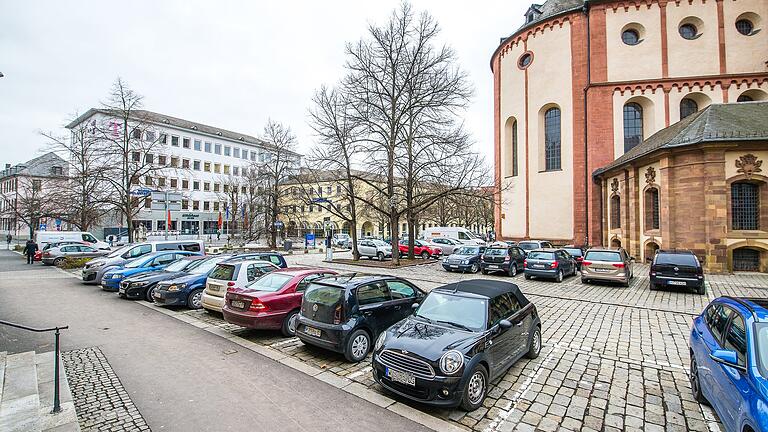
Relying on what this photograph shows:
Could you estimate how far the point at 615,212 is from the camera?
26.5 meters

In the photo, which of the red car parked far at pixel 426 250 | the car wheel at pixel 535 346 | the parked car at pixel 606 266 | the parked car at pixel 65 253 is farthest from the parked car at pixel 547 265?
the parked car at pixel 65 253

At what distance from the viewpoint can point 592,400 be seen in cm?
523

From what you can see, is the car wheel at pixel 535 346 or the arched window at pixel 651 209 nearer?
the car wheel at pixel 535 346

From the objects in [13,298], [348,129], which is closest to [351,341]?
[13,298]

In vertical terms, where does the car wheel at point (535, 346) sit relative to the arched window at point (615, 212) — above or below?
below

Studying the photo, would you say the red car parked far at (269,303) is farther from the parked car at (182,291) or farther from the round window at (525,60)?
the round window at (525,60)

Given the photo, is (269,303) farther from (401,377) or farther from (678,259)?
(678,259)

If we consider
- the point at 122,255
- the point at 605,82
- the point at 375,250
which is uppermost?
the point at 605,82

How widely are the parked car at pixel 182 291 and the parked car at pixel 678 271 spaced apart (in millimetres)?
14900

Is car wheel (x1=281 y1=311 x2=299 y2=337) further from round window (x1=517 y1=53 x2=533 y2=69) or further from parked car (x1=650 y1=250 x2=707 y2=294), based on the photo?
round window (x1=517 y1=53 x2=533 y2=69)

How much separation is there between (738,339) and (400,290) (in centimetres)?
514

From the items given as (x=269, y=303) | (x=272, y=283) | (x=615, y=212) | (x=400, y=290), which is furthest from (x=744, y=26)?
(x=269, y=303)

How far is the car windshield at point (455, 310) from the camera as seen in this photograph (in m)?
5.58

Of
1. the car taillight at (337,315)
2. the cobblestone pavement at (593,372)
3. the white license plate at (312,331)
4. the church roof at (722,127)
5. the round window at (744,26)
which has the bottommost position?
the cobblestone pavement at (593,372)
